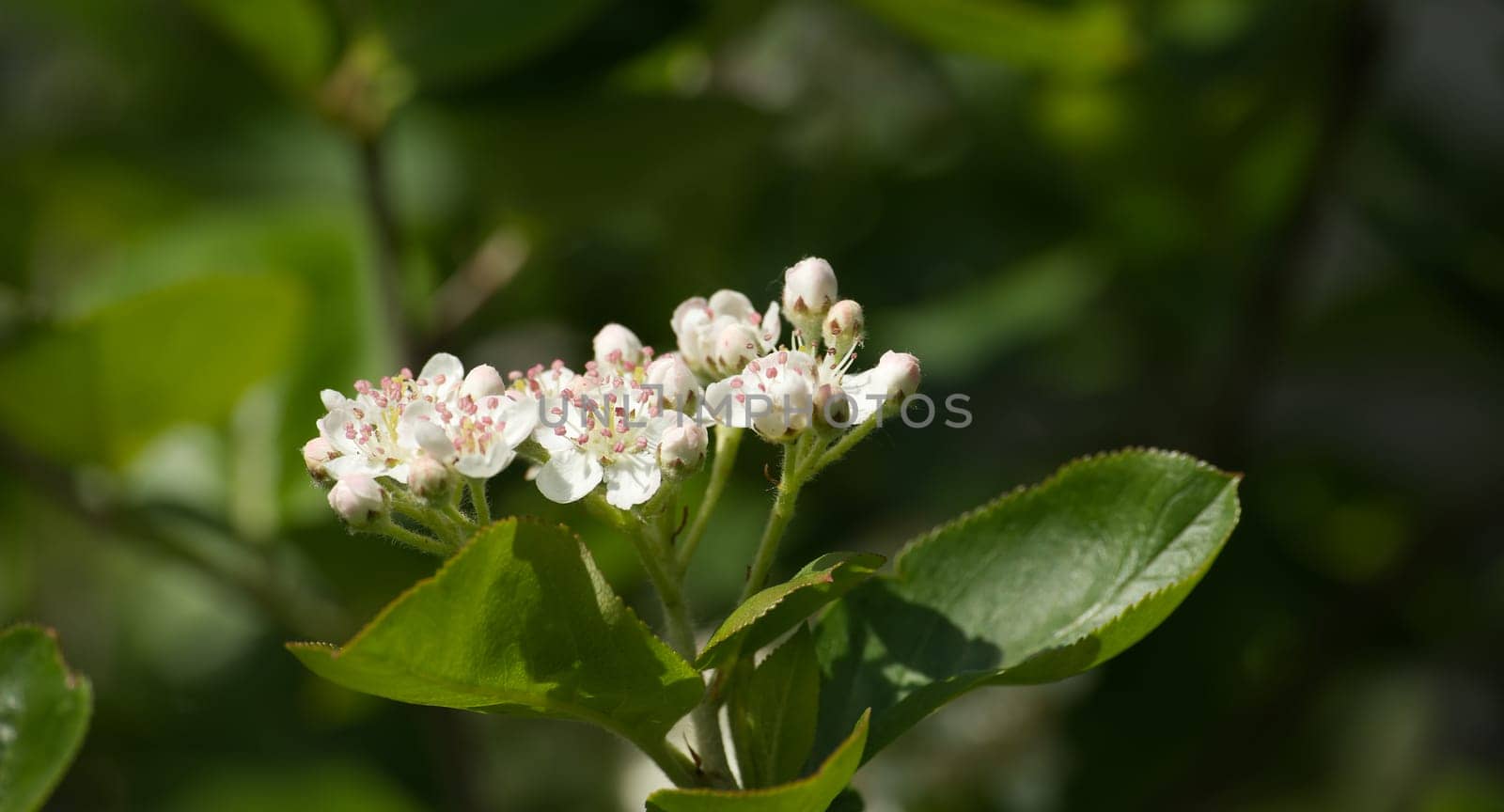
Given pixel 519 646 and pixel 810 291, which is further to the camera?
pixel 810 291

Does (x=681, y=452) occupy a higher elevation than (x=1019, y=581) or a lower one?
higher

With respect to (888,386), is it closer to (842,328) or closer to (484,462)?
(842,328)

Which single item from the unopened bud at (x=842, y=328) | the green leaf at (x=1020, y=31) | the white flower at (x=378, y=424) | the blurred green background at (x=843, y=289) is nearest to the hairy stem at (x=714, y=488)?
the unopened bud at (x=842, y=328)

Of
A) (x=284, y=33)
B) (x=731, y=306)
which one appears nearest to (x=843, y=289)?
(x=284, y=33)

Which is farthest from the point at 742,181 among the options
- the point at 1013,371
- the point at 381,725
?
the point at 381,725

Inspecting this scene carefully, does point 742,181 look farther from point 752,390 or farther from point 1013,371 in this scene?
point 752,390

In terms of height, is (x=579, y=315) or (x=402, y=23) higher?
(x=402, y=23)

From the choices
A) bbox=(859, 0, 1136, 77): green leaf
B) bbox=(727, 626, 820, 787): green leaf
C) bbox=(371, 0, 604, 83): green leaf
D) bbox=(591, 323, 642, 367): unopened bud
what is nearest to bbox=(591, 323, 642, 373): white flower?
bbox=(591, 323, 642, 367): unopened bud

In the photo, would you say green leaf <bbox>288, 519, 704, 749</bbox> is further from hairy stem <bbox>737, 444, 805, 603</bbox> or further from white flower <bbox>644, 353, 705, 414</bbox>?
white flower <bbox>644, 353, 705, 414</bbox>
